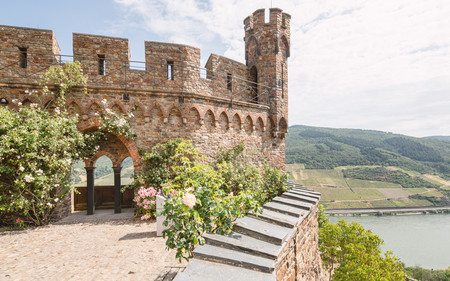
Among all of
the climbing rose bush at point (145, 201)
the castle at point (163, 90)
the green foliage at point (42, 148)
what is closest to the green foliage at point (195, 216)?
the castle at point (163, 90)

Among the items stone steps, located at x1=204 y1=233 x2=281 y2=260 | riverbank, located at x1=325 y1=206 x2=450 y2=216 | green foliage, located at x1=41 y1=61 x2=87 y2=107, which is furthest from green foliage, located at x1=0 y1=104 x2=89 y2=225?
riverbank, located at x1=325 y1=206 x2=450 y2=216

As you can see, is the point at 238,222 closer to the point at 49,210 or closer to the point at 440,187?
the point at 49,210

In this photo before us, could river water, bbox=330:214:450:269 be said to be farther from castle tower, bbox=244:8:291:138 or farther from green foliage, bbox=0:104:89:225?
green foliage, bbox=0:104:89:225

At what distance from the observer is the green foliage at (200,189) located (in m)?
2.80

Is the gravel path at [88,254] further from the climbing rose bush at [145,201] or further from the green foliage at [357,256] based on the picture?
the green foliage at [357,256]

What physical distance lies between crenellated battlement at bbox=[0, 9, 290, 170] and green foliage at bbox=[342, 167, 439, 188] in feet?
382

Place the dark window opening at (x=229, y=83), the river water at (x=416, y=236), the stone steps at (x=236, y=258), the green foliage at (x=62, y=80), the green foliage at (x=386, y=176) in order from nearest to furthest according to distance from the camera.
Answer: the stone steps at (x=236, y=258) < the green foliage at (x=62, y=80) < the dark window opening at (x=229, y=83) < the river water at (x=416, y=236) < the green foliage at (x=386, y=176)

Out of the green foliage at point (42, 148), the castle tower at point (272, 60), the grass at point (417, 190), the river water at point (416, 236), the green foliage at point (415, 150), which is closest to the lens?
the green foliage at point (42, 148)

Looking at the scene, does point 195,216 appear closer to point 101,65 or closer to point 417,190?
point 101,65

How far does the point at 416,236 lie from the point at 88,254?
3214 inches

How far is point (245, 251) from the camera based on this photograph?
2.52 meters

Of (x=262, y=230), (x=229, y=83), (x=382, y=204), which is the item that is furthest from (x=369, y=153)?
(x=262, y=230)

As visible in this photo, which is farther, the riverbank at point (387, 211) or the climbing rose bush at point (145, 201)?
the riverbank at point (387, 211)

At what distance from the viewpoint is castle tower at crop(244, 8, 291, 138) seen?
36.2 feet
